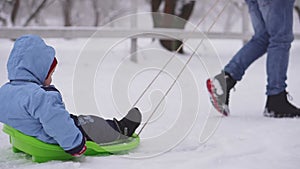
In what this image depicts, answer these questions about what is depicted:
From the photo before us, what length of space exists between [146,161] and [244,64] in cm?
114

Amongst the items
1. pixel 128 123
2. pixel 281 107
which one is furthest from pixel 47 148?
pixel 281 107

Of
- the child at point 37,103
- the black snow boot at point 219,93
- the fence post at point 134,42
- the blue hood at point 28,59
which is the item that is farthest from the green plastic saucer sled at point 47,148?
the fence post at point 134,42

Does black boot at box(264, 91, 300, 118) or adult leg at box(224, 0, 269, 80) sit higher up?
adult leg at box(224, 0, 269, 80)

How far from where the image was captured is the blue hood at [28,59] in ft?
5.07

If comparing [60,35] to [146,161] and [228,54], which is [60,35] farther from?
[146,161]

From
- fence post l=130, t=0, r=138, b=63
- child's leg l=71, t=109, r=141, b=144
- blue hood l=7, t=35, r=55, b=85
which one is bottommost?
fence post l=130, t=0, r=138, b=63

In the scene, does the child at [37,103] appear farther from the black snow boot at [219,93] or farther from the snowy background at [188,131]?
the black snow boot at [219,93]

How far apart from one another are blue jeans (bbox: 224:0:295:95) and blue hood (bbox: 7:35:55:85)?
1.28 meters

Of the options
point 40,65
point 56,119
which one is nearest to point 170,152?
point 56,119

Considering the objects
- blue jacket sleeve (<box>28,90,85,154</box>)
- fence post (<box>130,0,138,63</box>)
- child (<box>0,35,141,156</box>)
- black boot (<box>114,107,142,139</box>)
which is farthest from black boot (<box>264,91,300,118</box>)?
fence post (<box>130,0,138,63</box>)

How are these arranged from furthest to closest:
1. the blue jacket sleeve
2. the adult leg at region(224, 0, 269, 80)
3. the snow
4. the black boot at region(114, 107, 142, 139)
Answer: the adult leg at region(224, 0, 269, 80)
the black boot at region(114, 107, 142, 139)
the snow
the blue jacket sleeve

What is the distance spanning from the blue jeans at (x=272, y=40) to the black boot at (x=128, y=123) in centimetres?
93

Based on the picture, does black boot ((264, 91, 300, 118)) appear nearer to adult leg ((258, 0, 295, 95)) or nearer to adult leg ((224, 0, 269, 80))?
adult leg ((258, 0, 295, 95))

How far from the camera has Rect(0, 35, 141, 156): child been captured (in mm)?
1486
